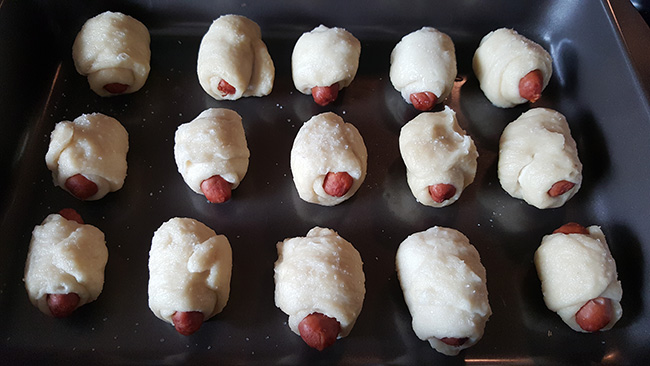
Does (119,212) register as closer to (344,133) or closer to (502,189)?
(344,133)

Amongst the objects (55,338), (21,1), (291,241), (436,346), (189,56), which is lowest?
(55,338)

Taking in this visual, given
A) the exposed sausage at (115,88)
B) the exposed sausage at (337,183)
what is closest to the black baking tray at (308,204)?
the exposed sausage at (115,88)

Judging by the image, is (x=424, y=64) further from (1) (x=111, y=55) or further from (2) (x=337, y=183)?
(1) (x=111, y=55)

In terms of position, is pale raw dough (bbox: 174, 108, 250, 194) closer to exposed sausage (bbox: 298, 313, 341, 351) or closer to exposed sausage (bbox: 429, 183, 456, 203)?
exposed sausage (bbox: 298, 313, 341, 351)

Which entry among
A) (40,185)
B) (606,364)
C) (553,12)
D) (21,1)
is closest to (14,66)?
(21,1)

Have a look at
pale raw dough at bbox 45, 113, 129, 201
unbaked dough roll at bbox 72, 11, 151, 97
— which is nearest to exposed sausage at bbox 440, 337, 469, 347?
pale raw dough at bbox 45, 113, 129, 201

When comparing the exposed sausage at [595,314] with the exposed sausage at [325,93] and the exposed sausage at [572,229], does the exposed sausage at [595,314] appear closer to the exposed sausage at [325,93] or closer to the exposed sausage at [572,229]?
the exposed sausage at [572,229]

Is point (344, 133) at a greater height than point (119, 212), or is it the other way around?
point (344, 133)
